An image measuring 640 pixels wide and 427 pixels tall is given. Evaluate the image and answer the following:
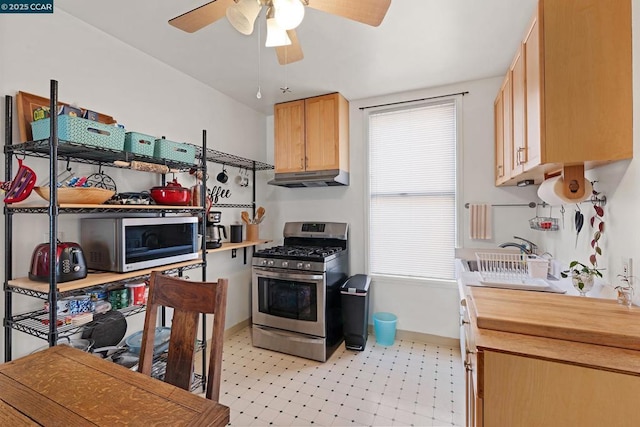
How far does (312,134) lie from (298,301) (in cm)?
168

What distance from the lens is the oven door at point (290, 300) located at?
2.54 meters

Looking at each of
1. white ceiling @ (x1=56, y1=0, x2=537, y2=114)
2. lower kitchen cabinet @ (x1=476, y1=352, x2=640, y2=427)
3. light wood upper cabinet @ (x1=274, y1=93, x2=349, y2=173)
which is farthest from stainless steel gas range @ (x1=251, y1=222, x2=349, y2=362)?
lower kitchen cabinet @ (x1=476, y1=352, x2=640, y2=427)

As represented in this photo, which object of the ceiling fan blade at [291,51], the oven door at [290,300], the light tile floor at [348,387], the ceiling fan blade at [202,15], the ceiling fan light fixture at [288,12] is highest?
the ceiling fan blade at [202,15]

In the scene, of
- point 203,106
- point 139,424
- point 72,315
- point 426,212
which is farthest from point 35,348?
point 426,212

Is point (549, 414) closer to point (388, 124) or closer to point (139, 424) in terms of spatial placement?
point (139, 424)

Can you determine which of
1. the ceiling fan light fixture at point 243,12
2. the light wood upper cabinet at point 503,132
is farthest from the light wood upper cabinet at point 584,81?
the ceiling fan light fixture at point 243,12

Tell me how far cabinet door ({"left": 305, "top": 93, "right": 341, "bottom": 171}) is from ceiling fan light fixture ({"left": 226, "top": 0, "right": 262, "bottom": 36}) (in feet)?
5.73

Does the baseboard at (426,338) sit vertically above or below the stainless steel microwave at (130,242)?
below

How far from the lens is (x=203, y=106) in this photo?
2729 millimetres

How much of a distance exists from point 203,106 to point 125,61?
0.72 meters

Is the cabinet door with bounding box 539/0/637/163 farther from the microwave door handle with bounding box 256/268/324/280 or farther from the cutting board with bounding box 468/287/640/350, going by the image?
the microwave door handle with bounding box 256/268/324/280

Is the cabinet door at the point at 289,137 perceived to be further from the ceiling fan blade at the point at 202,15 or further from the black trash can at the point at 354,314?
the ceiling fan blade at the point at 202,15

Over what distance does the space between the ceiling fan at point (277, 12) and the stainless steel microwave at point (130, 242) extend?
1157 mm

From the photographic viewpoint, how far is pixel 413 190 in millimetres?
2955
